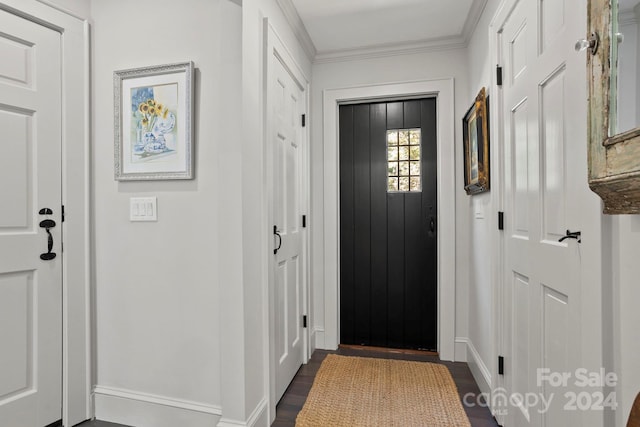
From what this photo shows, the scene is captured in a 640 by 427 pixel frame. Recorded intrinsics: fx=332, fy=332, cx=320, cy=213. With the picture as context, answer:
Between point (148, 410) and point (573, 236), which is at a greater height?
point (573, 236)

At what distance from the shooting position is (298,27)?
2322 millimetres

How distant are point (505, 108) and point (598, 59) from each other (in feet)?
2.98

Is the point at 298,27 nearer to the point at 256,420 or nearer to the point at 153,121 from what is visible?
the point at 153,121

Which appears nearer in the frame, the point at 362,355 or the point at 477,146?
the point at 477,146

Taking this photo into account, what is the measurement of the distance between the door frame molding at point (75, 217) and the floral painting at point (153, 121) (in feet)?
0.95

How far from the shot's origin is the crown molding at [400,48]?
250cm

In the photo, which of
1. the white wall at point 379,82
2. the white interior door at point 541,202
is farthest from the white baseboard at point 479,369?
the white interior door at point 541,202

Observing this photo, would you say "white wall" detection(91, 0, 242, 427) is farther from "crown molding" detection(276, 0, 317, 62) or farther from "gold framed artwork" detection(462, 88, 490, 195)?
"gold framed artwork" detection(462, 88, 490, 195)

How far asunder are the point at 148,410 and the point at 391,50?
115 inches

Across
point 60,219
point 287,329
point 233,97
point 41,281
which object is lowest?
point 287,329

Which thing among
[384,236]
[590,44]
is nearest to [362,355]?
[384,236]

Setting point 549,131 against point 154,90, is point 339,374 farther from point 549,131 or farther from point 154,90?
point 154,90

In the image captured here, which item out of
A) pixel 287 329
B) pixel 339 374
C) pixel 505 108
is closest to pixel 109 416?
pixel 287 329

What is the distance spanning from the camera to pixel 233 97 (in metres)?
1.58
